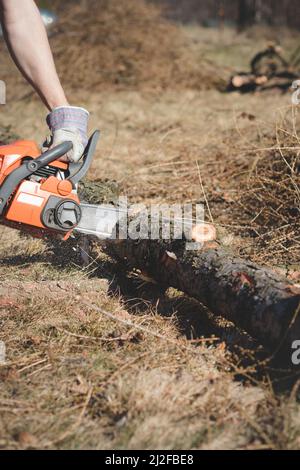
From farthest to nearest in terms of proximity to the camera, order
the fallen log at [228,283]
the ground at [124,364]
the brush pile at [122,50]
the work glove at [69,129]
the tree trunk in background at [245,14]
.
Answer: the tree trunk in background at [245,14]
the brush pile at [122,50]
the work glove at [69,129]
the fallen log at [228,283]
the ground at [124,364]

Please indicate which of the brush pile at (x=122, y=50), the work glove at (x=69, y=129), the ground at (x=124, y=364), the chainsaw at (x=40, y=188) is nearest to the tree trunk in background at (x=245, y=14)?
the brush pile at (x=122, y=50)

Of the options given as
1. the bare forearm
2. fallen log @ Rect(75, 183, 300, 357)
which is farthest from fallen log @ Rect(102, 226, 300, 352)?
the bare forearm

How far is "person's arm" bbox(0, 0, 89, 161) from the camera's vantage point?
2143mm

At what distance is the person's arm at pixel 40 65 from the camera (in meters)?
2.14

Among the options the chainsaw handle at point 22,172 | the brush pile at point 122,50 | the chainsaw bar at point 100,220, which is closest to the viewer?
the chainsaw handle at point 22,172

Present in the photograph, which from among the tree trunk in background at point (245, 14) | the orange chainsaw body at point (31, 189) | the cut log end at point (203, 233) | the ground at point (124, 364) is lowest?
the ground at point (124, 364)

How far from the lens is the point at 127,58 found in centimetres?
707

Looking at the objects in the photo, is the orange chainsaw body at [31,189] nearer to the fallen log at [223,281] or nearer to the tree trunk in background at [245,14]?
the fallen log at [223,281]

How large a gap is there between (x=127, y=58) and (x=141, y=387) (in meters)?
6.31

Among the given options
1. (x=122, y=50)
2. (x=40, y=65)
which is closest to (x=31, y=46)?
(x=40, y=65)

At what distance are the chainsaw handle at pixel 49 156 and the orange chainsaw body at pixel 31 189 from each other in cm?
6

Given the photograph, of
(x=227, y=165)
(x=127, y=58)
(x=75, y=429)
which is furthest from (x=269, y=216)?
(x=127, y=58)

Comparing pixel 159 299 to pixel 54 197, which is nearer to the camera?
pixel 54 197
